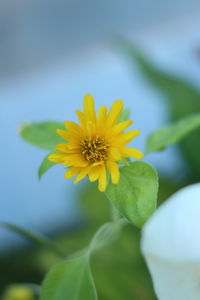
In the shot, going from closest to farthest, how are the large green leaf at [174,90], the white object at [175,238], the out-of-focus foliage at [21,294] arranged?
the white object at [175,238], the out-of-focus foliage at [21,294], the large green leaf at [174,90]

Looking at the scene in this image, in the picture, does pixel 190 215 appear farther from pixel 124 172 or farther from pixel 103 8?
pixel 103 8

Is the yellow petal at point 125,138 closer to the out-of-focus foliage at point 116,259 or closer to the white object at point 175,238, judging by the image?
the white object at point 175,238

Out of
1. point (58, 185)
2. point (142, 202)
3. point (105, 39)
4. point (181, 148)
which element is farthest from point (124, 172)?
point (105, 39)

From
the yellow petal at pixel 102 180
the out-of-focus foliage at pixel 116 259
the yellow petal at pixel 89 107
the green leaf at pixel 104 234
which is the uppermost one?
the yellow petal at pixel 89 107

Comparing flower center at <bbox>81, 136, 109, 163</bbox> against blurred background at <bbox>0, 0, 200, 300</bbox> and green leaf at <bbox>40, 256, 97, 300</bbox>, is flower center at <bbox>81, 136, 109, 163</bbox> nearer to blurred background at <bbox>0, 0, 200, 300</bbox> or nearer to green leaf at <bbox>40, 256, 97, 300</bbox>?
green leaf at <bbox>40, 256, 97, 300</bbox>

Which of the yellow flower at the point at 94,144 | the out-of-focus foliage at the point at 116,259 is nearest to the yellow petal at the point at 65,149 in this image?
the yellow flower at the point at 94,144

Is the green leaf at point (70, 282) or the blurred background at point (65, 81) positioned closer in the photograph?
the green leaf at point (70, 282)

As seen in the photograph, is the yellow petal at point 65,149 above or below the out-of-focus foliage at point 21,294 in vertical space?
above
